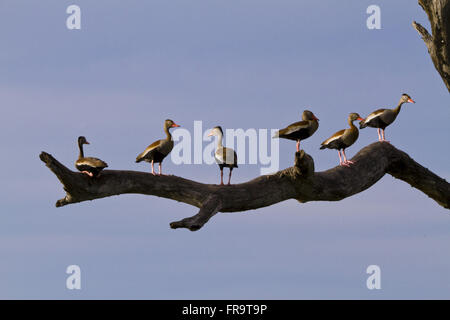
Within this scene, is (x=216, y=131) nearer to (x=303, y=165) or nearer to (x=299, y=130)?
(x=299, y=130)

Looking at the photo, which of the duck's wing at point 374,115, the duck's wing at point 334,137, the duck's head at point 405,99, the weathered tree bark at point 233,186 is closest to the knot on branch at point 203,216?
the weathered tree bark at point 233,186

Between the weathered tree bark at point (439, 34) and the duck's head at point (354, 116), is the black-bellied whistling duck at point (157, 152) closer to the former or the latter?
the duck's head at point (354, 116)

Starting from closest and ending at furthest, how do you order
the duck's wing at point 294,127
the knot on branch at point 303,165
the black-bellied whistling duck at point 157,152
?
the knot on branch at point 303,165
the black-bellied whistling duck at point 157,152
the duck's wing at point 294,127

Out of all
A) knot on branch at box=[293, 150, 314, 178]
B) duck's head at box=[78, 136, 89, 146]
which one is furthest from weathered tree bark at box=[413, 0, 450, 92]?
duck's head at box=[78, 136, 89, 146]

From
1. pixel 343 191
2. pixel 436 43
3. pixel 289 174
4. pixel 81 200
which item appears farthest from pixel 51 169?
pixel 436 43

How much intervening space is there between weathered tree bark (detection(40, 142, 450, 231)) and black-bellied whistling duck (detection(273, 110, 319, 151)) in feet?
1.83

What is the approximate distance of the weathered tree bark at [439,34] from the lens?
12.4 metres

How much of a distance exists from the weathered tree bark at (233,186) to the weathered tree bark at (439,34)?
227 cm

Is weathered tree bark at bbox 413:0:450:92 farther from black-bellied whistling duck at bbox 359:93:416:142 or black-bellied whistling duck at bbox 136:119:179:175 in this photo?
black-bellied whistling duck at bbox 136:119:179:175

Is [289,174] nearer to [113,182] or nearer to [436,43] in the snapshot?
[113,182]

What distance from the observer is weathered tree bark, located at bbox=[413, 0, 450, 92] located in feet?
40.6

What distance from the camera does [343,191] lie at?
38.0 ft

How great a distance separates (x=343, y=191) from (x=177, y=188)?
3.11 m

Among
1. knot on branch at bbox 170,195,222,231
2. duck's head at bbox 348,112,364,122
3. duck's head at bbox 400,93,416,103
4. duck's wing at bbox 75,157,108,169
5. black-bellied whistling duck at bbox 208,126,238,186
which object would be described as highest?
duck's head at bbox 400,93,416,103
